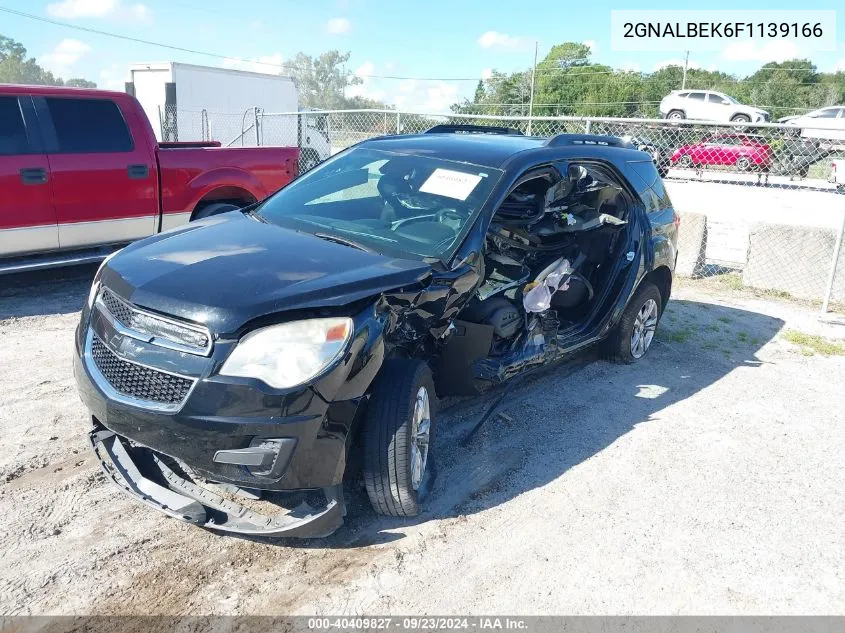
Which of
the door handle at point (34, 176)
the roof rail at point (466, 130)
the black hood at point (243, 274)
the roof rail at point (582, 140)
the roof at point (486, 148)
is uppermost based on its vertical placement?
the roof rail at point (466, 130)

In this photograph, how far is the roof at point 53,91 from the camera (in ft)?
20.4

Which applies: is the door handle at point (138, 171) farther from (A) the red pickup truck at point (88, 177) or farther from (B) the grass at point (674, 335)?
(B) the grass at point (674, 335)

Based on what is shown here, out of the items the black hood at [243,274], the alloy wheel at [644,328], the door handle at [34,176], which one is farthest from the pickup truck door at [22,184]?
the alloy wheel at [644,328]

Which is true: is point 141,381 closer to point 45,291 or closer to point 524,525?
point 524,525

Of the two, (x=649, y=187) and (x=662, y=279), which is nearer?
(x=649, y=187)

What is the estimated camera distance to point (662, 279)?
19.3 feet

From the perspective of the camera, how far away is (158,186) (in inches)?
276

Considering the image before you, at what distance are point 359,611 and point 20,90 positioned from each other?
5900 mm

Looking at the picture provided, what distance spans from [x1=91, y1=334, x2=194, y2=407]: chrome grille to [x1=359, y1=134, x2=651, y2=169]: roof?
90.4 inches

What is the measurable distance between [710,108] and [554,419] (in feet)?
81.7

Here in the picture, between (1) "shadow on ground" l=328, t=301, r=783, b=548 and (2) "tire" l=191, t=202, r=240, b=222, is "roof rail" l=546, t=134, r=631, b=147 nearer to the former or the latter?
(1) "shadow on ground" l=328, t=301, r=783, b=548

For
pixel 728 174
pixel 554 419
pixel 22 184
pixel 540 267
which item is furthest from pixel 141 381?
pixel 728 174

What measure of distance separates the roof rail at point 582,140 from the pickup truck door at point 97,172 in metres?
4.31

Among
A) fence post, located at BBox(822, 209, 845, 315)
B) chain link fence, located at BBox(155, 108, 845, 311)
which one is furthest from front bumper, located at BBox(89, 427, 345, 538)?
fence post, located at BBox(822, 209, 845, 315)
